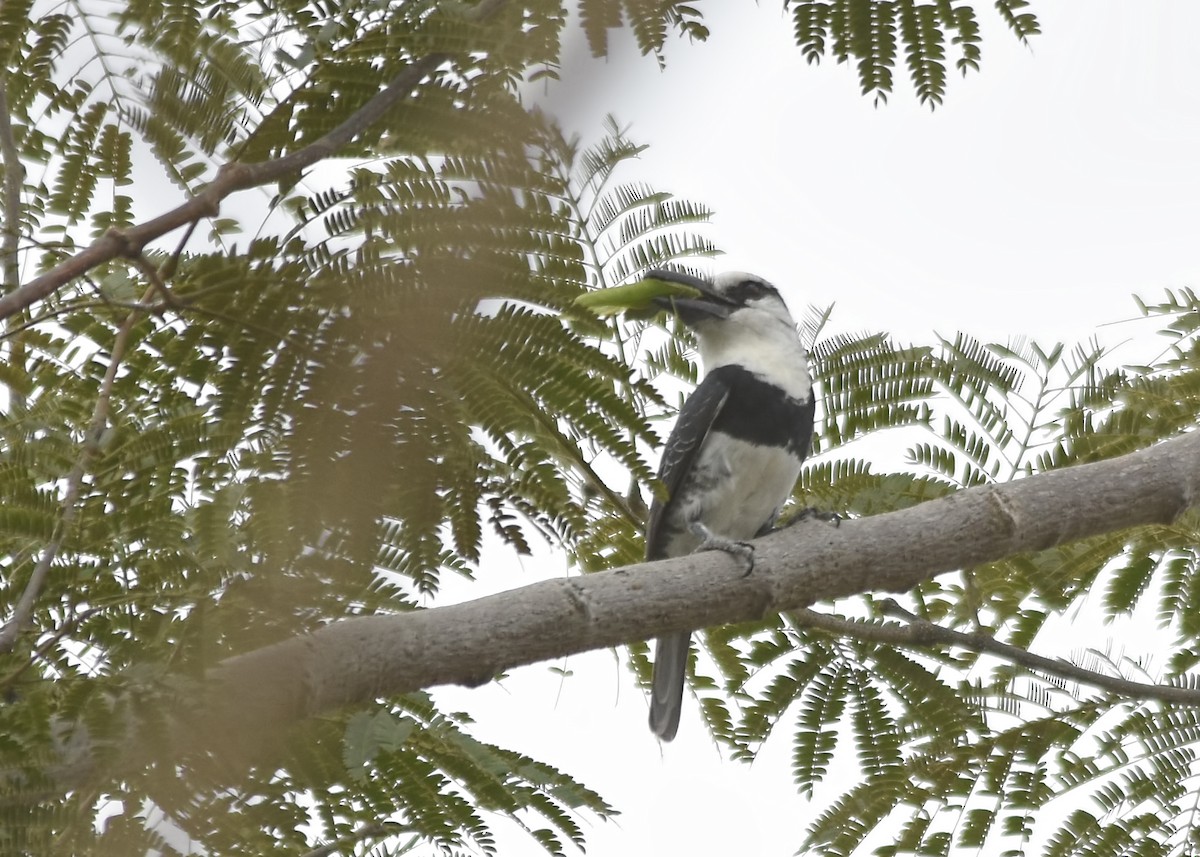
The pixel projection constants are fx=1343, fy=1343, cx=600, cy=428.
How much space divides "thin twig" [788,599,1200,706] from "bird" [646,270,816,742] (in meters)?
0.73

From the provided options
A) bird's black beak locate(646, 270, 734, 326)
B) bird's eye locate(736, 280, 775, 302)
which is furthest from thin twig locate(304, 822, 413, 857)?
bird's eye locate(736, 280, 775, 302)

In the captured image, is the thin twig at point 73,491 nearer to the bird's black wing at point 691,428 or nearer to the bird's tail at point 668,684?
the bird's tail at point 668,684

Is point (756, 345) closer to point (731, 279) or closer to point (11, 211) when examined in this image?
point (731, 279)

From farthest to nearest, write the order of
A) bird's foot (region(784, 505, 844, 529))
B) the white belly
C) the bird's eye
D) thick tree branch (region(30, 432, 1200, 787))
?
the bird's eye
the white belly
bird's foot (region(784, 505, 844, 529))
thick tree branch (region(30, 432, 1200, 787))

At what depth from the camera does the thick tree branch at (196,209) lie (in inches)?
55.8

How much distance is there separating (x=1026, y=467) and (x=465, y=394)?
232 centimetres

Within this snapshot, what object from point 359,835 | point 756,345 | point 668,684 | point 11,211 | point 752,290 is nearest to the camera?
point 359,835

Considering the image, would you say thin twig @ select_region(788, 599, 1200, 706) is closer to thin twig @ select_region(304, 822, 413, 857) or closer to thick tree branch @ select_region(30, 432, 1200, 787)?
thick tree branch @ select_region(30, 432, 1200, 787)

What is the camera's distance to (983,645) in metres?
3.52

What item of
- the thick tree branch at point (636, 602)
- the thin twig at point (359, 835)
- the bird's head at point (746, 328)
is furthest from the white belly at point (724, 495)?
the thin twig at point (359, 835)

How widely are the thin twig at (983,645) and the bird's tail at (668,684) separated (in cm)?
64

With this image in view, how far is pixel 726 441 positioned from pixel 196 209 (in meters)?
3.21

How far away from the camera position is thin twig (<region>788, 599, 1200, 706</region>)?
3.46 m

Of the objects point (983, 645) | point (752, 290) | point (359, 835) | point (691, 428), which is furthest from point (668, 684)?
point (752, 290)
